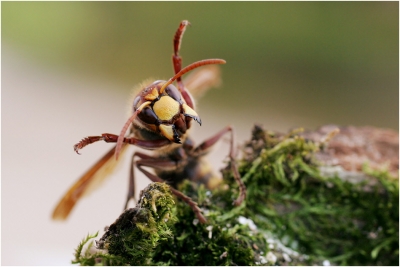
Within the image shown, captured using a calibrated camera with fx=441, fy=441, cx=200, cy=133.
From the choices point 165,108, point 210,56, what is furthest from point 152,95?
point 210,56

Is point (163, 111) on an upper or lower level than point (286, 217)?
upper

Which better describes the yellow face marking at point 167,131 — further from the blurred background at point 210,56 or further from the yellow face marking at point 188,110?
the blurred background at point 210,56

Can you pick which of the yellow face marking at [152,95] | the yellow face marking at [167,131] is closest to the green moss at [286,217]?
the yellow face marking at [167,131]

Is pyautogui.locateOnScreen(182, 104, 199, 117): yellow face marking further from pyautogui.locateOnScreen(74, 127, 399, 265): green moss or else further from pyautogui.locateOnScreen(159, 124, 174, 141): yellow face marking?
pyautogui.locateOnScreen(74, 127, 399, 265): green moss

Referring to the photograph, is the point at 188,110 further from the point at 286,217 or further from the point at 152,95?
the point at 286,217

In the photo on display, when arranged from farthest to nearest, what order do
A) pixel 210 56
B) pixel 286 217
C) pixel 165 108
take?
pixel 210 56, pixel 286 217, pixel 165 108

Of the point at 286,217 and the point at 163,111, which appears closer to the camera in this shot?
the point at 163,111

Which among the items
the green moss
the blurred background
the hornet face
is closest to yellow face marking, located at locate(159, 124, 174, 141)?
the hornet face
